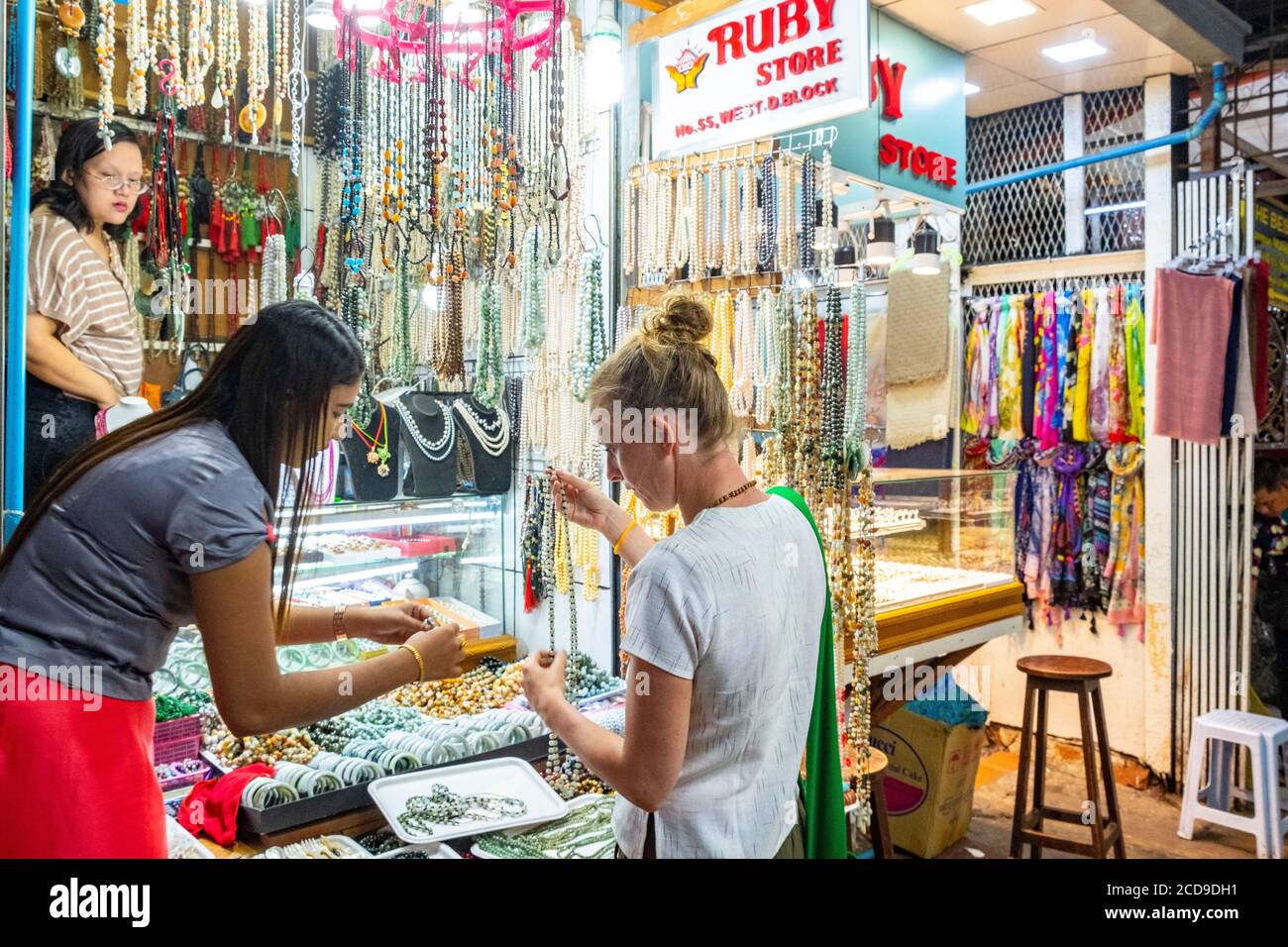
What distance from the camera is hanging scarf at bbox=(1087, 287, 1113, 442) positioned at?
517 centimetres

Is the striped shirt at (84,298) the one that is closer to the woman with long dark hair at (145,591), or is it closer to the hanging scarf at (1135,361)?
the woman with long dark hair at (145,591)

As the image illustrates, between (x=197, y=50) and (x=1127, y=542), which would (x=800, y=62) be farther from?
(x=1127, y=542)

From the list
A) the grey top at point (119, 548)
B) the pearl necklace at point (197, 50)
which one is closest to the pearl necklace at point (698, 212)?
the pearl necklace at point (197, 50)

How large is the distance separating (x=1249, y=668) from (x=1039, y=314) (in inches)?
82.3

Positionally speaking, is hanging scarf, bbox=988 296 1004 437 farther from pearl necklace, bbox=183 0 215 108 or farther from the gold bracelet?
the gold bracelet

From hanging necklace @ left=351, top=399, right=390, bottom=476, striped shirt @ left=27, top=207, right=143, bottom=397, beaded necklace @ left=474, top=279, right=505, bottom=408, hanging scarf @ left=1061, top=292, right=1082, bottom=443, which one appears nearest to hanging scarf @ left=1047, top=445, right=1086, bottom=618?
hanging scarf @ left=1061, top=292, right=1082, bottom=443

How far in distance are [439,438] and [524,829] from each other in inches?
55.6

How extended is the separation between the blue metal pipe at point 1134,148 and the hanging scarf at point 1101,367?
722 millimetres

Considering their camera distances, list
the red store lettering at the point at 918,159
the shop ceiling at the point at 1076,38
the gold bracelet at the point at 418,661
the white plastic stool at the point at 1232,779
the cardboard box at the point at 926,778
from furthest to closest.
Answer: the cardboard box at the point at 926,778
the white plastic stool at the point at 1232,779
the shop ceiling at the point at 1076,38
the red store lettering at the point at 918,159
the gold bracelet at the point at 418,661

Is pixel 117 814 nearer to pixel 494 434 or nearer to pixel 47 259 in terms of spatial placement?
pixel 47 259

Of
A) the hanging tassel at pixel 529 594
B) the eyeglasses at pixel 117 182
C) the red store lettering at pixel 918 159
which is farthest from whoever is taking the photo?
the hanging tassel at pixel 529 594

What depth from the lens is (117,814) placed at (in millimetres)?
1478

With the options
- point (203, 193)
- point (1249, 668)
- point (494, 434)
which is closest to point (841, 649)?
point (494, 434)

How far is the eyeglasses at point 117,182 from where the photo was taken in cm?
202
